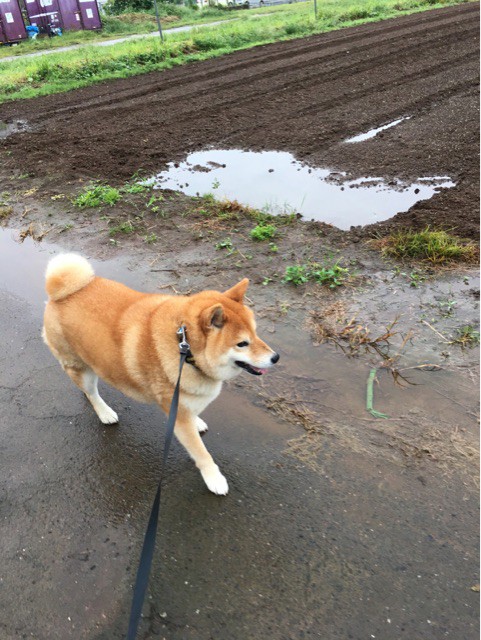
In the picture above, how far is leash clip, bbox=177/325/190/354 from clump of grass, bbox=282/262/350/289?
2494 millimetres

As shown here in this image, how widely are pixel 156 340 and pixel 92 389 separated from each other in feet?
3.39

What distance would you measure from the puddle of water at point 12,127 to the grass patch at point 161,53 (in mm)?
4047

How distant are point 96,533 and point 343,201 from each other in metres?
5.78

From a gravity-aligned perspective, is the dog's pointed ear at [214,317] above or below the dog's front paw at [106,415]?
above

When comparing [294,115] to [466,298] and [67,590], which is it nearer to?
[466,298]

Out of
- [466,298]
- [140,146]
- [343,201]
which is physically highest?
[140,146]

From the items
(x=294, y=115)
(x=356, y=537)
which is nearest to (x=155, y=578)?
(x=356, y=537)

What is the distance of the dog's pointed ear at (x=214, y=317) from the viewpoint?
8.65 feet

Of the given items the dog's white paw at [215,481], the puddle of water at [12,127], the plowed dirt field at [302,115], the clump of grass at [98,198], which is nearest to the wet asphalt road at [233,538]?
the dog's white paw at [215,481]

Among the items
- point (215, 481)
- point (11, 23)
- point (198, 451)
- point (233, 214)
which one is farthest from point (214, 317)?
point (11, 23)

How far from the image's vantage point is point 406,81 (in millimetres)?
12430

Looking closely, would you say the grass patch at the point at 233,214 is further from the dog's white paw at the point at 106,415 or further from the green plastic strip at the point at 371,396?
the dog's white paw at the point at 106,415

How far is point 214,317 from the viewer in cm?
270

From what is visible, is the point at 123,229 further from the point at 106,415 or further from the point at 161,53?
the point at 161,53
